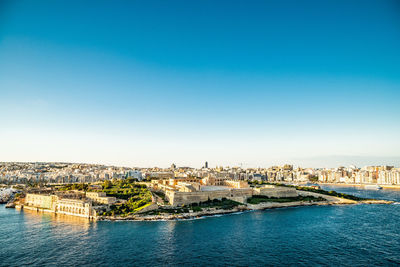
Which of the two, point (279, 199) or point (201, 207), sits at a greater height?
point (201, 207)

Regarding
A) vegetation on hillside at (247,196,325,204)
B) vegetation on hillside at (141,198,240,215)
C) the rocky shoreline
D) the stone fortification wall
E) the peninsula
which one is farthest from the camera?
vegetation on hillside at (247,196,325,204)

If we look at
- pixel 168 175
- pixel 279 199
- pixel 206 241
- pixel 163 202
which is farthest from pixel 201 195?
pixel 168 175

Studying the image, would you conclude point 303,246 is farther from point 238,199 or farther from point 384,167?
point 384,167

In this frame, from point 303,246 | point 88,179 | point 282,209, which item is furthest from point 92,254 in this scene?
point 88,179

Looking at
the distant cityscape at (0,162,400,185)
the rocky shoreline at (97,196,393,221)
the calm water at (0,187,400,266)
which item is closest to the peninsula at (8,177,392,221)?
the rocky shoreline at (97,196,393,221)

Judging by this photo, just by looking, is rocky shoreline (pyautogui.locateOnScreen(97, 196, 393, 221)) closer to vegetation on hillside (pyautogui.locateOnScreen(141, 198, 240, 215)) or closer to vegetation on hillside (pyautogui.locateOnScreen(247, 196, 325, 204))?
vegetation on hillside (pyautogui.locateOnScreen(141, 198, 240, 215))

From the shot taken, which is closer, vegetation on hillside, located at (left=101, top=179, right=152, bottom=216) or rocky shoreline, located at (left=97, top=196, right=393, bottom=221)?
rocky shoreline, located at (left=97, top=196, right=393, bottom=221)

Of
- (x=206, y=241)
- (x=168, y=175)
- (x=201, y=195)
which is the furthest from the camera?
(x=168, y=175)

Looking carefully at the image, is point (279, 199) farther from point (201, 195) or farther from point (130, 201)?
point (130, 201)

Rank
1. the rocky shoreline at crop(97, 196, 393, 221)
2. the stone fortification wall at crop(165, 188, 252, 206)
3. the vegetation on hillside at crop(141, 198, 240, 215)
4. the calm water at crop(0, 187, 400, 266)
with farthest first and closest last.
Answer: the stone fortification wall at crop(165, 188, 252, 206) → the vegetation on hillside at crop(141, 198, 240, 215) → the rocky shoreline at crop(97, 196, 393, 221) → the calm water at crop(0, 187, 400, 266)
